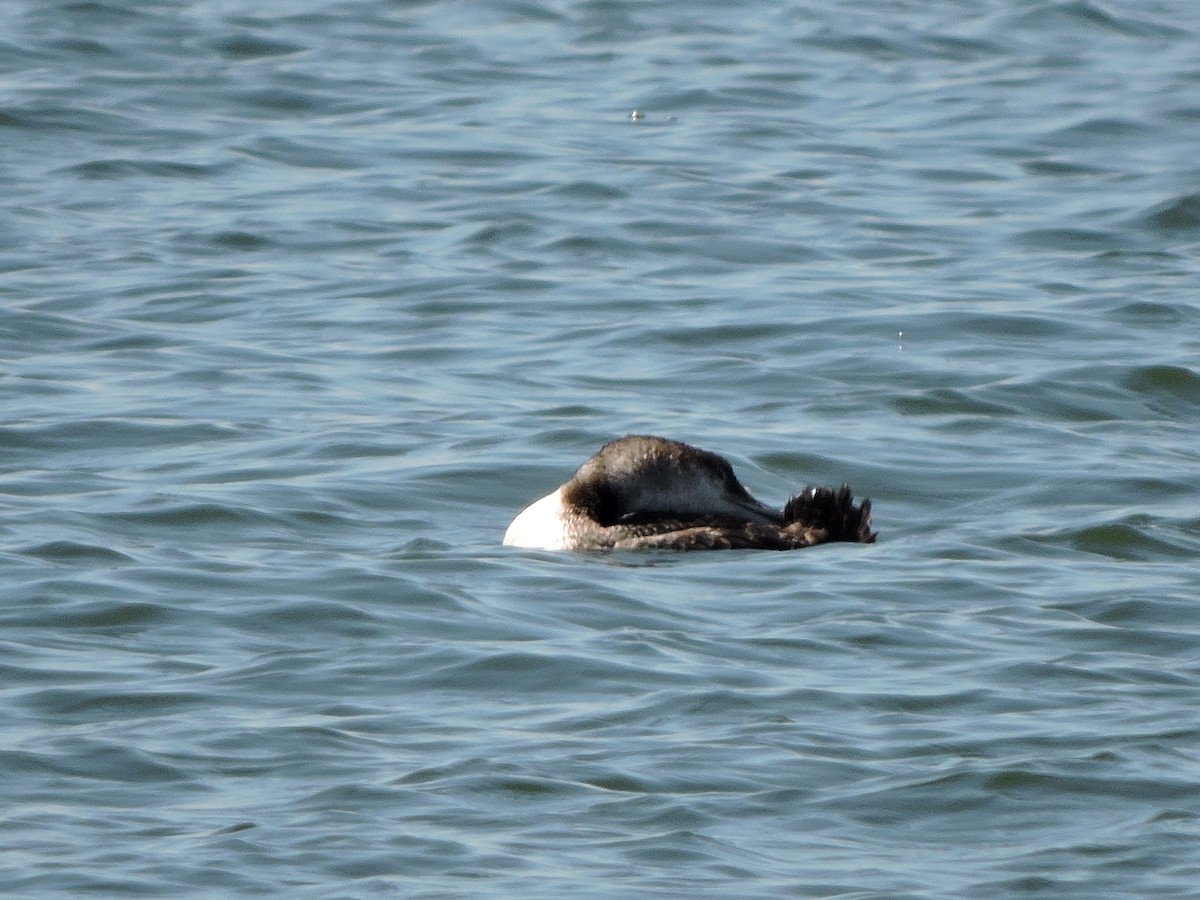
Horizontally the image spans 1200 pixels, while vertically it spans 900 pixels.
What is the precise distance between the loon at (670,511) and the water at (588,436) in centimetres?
14

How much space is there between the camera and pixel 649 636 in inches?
295

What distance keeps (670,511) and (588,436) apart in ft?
4.25

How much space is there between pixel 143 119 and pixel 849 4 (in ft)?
22.3

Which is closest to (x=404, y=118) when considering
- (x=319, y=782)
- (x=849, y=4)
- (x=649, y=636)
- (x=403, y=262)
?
(x=403, y=262)

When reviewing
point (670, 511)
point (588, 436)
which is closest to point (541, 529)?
point (670, 511)

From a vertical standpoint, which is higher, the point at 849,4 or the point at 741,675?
the point at 849,4

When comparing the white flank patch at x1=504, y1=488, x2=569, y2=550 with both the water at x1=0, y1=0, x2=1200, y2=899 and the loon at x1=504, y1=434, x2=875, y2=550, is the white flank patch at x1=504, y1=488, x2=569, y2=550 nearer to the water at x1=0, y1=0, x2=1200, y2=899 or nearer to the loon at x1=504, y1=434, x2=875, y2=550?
the loon at x1=504, y1=434, x2=875, y2=550

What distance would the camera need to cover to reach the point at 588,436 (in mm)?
10289

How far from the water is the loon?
138mm

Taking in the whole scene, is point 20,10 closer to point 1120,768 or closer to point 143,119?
point 143,119

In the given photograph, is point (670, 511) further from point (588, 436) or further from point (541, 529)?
point (588, 436)

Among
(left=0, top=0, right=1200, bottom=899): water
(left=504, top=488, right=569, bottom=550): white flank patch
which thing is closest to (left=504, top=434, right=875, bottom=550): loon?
(left=504, top=488, right=569, bottom=550): white flank patch

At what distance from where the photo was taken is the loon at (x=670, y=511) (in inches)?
341

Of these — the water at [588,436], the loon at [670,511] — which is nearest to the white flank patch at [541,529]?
the loon at [670,511]
